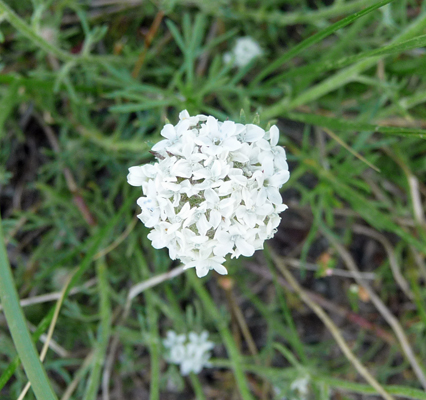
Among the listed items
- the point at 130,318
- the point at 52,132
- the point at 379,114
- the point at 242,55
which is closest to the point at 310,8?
the point at 242,55

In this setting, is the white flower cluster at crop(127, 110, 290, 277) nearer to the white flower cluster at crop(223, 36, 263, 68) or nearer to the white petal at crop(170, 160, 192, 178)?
the white petal at crop(170, 160, 192, 178)

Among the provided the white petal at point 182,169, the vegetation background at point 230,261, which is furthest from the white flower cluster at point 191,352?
the white petal at point 182,169

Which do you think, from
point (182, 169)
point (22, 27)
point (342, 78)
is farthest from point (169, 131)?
point (342, 78)

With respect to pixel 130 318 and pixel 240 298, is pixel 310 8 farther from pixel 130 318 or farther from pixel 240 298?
pixel 130 318

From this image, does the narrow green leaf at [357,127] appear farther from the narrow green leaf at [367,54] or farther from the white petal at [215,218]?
the white petal at [215,218]

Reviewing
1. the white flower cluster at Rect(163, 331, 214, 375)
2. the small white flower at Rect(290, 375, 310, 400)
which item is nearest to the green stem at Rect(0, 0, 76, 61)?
the white flower cluster at Rect(163, 331, 214, 375)

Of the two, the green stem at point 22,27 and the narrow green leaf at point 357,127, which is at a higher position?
the green stem at point 22,27

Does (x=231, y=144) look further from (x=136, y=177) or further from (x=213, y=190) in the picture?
(x=136, y=177)
